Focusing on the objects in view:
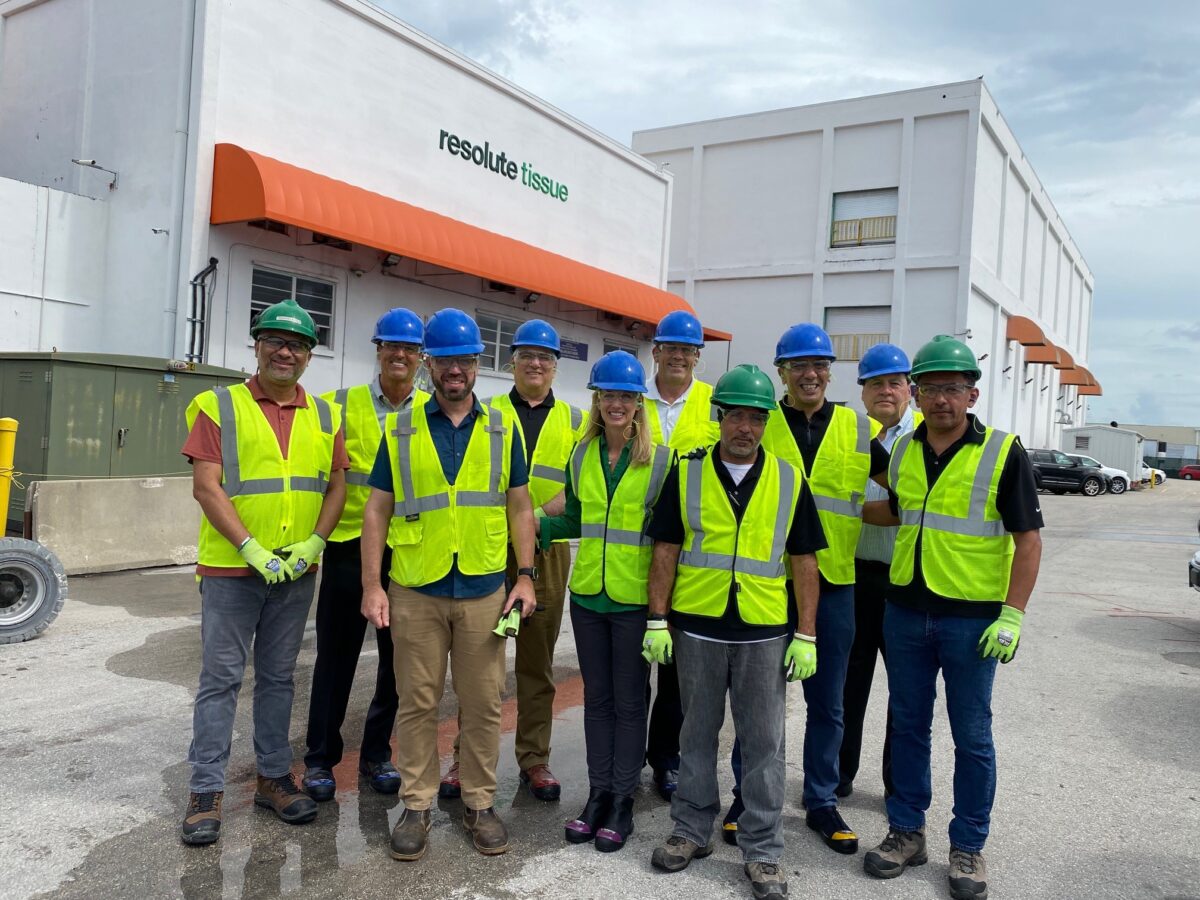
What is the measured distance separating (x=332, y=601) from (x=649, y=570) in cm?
153

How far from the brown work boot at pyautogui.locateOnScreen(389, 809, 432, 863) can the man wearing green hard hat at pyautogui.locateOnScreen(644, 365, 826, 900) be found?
93cm

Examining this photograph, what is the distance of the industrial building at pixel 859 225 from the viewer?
93.0 feet

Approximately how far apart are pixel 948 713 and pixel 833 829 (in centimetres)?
73

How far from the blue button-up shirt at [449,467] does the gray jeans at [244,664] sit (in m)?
0.56

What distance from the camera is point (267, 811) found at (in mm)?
3908

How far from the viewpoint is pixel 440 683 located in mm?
3812

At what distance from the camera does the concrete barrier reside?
333 inches

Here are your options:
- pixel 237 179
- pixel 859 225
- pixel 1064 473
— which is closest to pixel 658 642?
pixel 237 179

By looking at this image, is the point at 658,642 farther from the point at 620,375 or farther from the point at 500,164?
the point at 500,164

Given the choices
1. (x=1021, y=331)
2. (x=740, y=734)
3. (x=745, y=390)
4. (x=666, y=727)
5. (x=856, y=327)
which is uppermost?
(x=1021, y=331)

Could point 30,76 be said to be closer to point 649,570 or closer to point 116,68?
point 116,68

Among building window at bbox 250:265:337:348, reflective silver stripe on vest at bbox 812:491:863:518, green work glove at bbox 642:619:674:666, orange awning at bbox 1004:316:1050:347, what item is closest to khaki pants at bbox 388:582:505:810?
green work glove at bbox 642:619:674:666

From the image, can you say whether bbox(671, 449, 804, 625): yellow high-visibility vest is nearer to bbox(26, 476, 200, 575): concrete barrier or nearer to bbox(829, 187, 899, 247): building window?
bbox(26, 476, 200, 575): concrete barrier

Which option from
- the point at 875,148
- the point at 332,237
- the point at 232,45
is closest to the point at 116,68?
the point at 232,45
